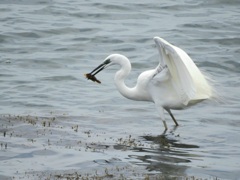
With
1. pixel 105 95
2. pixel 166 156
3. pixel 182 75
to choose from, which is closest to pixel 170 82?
pixel 182 75

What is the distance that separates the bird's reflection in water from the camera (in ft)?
26.0

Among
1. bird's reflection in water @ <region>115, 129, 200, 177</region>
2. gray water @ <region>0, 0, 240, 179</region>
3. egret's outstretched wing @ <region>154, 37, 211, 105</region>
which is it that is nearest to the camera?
bird's reflection in water @ <region>115, 129, 200, 177</region>

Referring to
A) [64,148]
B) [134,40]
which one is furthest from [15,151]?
[134,40]

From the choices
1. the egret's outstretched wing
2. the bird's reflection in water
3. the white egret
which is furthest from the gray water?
the egret's outstretched wing

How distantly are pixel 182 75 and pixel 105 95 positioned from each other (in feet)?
13.9

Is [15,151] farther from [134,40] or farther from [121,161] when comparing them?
[134,40]

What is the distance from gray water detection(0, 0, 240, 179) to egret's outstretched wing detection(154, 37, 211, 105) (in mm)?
733

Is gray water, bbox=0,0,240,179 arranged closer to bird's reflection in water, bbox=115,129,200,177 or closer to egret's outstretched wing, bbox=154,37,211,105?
bird's reflection in water, bbox=115,129,200,177

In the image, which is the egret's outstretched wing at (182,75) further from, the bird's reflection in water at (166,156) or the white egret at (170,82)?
the bird's reflection in water at (166,156)

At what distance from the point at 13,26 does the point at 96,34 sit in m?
3.00

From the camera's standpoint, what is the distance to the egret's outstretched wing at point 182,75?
9.49 meters

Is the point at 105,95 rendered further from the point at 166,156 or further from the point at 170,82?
the point at 166,156

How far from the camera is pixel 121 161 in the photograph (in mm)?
8242

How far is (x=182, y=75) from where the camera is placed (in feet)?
32.1
